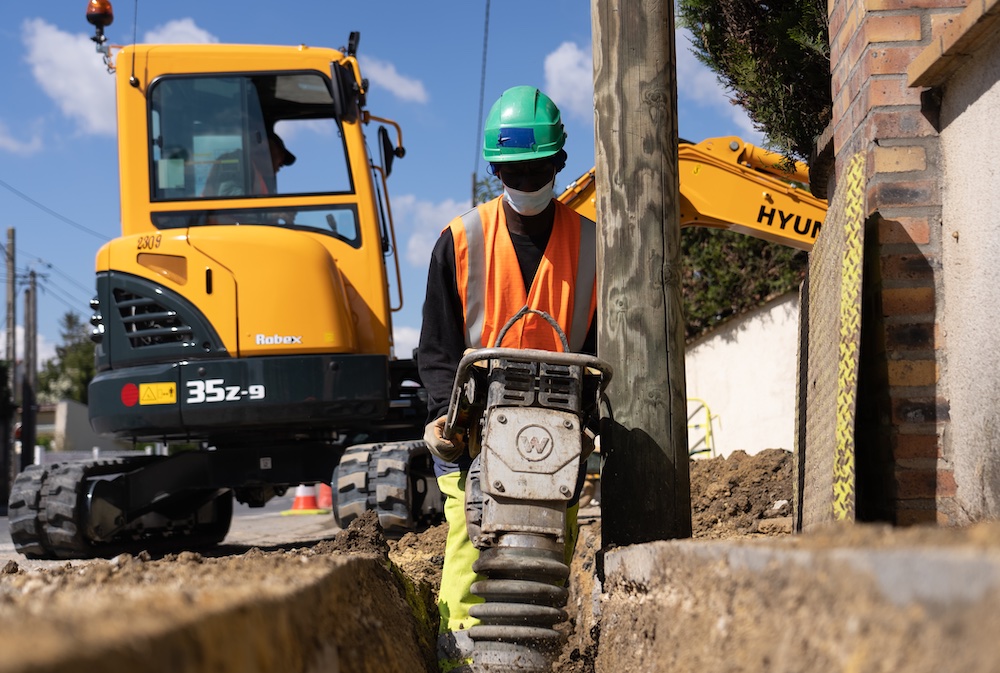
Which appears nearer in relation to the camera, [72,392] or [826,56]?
[826,56]

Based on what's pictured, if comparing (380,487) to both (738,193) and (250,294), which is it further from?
(738,193)

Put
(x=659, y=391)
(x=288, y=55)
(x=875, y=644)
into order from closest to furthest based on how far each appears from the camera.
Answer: (x=875, y=644) < (x=659, y=391) < (x=288, y=55)

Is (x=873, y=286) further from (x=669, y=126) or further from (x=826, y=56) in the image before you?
(x=826, y=56)

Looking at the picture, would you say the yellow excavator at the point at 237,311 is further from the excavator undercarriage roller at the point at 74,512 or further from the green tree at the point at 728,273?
the green tree at the point at 728,273

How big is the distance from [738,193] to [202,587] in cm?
571

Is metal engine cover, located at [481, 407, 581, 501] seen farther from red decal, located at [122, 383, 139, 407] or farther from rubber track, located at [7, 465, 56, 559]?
rubber track, located at [7, 465, 56, 559]

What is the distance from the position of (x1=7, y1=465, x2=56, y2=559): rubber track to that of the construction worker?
18.7 feet

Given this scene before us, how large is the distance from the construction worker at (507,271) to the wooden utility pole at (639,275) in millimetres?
217

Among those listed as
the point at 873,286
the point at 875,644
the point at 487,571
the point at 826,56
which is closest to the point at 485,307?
the point at 487,571

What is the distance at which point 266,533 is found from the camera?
468 inches

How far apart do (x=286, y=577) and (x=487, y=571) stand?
3.38ft

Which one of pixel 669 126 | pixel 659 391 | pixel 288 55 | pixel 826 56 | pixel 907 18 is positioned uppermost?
pixel 288 55

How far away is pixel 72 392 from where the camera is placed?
6512 cm

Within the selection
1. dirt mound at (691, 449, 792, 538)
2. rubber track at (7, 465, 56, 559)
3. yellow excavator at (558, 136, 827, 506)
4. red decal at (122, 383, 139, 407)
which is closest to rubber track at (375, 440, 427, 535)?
yellow excavator at (558, 136, 827, 506)
